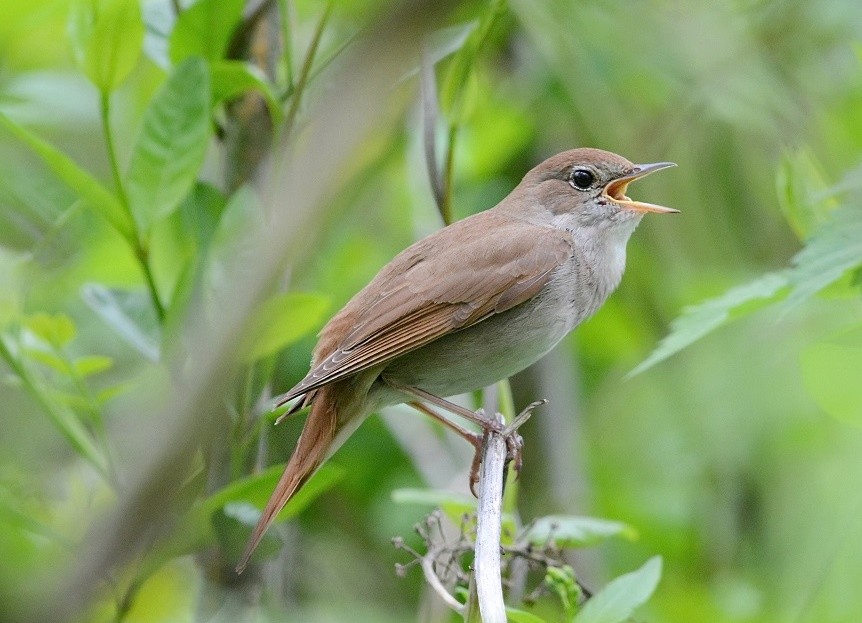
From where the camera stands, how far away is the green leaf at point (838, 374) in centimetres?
249

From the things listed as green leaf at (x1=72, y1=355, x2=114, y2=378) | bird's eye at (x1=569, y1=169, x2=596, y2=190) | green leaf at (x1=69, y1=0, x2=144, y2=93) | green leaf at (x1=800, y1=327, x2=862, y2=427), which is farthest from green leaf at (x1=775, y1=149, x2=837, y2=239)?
green leaf at (x1=72, y1=355, x2=114, y2=378)

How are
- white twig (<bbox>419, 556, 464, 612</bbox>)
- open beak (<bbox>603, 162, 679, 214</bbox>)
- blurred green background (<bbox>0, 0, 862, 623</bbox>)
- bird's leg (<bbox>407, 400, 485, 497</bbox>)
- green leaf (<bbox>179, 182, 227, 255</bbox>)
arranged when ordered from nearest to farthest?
white twig (<bbox>419, 556, 464, 612</bbox>)
green leaf (<bbox>179, 182, 227, 255</bbox>)
bird's leg (<bbox>407, 400, 485, 497</bbox>)
open beak (<bbox>603, 162, 679, 214</bbox>)
blurred green background (<bbox>0, 0, 862, 623</bbox>)

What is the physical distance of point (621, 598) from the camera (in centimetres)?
210

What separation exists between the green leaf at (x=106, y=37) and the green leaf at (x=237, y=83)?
0.75ft

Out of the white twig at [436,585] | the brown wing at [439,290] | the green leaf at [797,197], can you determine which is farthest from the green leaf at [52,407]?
the green leaf at [797,197]

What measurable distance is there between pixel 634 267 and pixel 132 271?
2151 mm

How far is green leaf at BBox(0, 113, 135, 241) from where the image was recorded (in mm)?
2576

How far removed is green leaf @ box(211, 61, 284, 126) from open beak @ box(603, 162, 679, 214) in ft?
4.18

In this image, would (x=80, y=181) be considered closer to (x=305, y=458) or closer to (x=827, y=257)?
(x=305, y=458)

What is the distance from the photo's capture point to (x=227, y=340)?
50.8 inches

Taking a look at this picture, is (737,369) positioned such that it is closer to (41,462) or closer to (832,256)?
(832,256)

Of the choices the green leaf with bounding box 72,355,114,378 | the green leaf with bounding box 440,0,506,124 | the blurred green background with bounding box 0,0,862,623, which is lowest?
the blurred green background with bounding box 0,0,862,623

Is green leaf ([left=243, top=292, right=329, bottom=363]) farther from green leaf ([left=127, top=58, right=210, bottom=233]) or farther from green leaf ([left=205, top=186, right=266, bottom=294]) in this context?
green leaf ([left=127, top=58, right=210, bottom=233])

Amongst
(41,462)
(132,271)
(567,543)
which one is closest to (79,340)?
(132,271)
